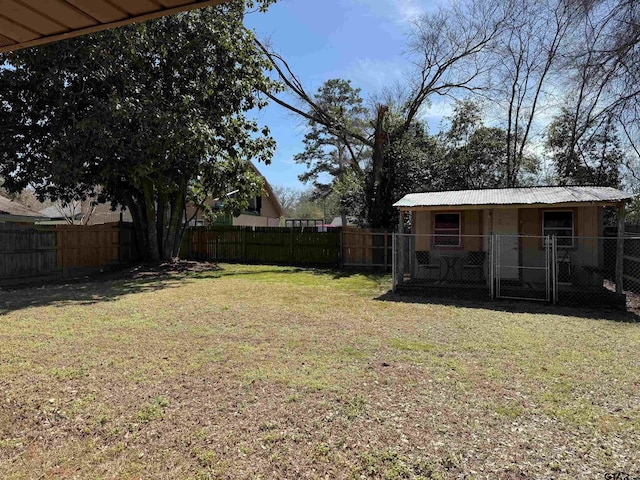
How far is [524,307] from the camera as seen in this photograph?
8.75 metres

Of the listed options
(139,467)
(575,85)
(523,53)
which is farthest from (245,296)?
(523,53)

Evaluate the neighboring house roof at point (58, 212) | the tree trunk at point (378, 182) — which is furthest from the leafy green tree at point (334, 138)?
the neighboring house roof at point (58, 212)

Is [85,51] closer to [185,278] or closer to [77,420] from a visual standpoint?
[185,278]

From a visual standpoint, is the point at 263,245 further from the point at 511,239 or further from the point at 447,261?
the point at 511,239

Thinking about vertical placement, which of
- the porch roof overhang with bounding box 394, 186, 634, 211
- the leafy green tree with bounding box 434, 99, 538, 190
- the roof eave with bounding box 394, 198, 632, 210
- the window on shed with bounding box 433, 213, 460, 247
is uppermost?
→ the leafy green tree with bounding box 434, 99, 538, 190

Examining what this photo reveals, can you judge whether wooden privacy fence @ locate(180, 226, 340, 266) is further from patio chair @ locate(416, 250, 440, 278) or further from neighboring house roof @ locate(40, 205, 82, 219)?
neighboring house roof @ locate(40, 205, 82, 219)

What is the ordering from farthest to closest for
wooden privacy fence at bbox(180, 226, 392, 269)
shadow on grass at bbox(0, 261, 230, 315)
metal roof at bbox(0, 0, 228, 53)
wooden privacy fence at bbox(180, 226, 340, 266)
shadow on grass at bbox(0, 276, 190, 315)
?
wooden privacy fence at bbox(180, 226, 340, 266) < wooden privacy fence at bbox(180, 226, 392, 269) < shadow on grass at bbox(0, 261, 230, 315) < shadow on grass at bbox(0, 276, 190, 315) < metal roof at bbox(0, 0, 228, 53)

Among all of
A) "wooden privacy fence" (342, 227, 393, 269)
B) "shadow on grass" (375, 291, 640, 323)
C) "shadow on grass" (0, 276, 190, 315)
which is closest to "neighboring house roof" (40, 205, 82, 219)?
"shadow on grass" (0, 276, 190, 315)

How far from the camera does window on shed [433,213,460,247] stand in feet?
40.0

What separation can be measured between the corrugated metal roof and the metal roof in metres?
9.41

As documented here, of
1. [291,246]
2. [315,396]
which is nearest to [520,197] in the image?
[315,396]

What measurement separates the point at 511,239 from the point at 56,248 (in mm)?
14161

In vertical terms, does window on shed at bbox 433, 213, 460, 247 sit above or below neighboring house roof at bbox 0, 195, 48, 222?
below

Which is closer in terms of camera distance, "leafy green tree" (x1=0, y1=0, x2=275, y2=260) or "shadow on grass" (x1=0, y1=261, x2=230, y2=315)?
"shadow on grass" (x1=0, y1=261, x2=230, y2=315)
